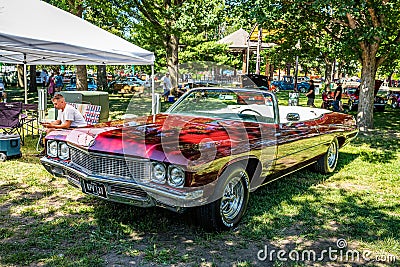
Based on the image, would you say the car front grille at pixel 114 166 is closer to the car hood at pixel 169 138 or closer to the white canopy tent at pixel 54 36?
the car hood at pixel 169 138

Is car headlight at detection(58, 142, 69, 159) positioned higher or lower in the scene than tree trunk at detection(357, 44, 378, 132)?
lower

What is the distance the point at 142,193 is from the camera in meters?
3.73

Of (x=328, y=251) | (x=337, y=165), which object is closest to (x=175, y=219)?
(x=328, y=251)

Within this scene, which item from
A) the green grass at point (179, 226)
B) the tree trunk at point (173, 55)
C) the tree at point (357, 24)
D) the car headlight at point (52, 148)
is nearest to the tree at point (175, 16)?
the tree trunk at point (173, 55)

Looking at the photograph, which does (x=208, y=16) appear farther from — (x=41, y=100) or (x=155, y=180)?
(x=155, y=180)

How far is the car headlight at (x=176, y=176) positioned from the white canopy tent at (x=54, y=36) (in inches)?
169

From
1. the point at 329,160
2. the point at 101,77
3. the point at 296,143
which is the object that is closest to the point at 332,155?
the point at 329,160

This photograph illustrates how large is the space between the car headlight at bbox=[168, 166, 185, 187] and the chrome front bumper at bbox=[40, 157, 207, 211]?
0.23 ft

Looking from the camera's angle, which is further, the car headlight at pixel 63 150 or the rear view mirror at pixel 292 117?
the rear view mirror at pixel 292 117

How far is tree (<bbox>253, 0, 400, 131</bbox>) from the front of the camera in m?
9.57

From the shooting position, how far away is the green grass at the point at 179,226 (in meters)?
3.66

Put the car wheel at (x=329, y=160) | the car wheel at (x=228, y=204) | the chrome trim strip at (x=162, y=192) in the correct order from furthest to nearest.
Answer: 1. the car wheel at (x=329, y=160)
2. the car wheel at (x=228, y=204)
3. the chrome trim strip at (x=162, y=192)

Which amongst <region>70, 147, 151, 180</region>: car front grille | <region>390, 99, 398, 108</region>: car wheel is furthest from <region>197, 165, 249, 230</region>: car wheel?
<region>390, 99, 398, 108</region>: car wheel

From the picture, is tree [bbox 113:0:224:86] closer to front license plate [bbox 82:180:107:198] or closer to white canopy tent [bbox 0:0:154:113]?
white canopy tent [bbox 0:0:154:113]
